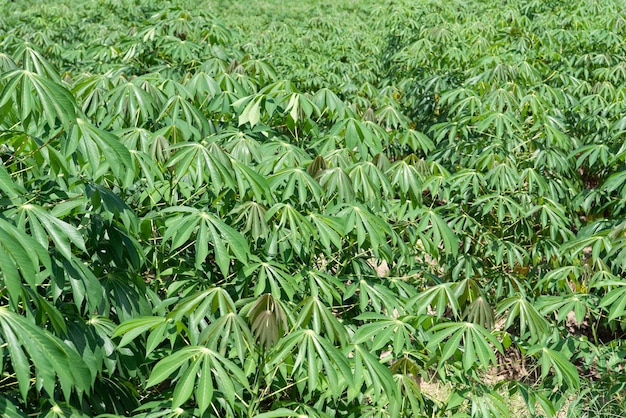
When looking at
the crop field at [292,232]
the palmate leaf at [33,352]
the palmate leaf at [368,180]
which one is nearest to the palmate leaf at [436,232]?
the crop field at [292,232]

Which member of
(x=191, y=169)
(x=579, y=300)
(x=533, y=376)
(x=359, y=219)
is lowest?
(x=533, y=376)

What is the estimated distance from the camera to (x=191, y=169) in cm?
247

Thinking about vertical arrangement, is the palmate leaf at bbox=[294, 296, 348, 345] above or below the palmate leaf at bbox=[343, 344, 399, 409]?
above

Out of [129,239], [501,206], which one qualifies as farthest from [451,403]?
[501,206]

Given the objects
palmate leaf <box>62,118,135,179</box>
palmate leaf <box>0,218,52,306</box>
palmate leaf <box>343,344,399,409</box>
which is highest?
palmate leaf <box>62,118,135,179</box>

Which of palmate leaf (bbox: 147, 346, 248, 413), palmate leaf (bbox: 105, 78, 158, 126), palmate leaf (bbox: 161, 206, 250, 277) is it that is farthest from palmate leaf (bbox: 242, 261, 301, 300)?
palmate leaf (bbox: 105, 78, 158, 126)

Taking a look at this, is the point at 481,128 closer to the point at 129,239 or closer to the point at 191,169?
the point at 191,169

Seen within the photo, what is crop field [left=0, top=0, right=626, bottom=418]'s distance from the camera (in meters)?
1.76

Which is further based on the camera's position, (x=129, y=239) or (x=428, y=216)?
(x=428, y=216)

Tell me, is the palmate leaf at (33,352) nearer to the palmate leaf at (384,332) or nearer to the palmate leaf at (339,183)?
the palmate leaf at (384,332)

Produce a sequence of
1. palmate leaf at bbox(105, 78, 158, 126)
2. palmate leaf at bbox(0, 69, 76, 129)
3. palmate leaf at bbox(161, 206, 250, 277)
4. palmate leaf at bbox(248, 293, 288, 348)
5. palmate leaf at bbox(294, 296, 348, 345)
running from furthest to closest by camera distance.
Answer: palmate leaf at bbox(105, 78, 158, 126) → palmate leaf at bbox(161, 206, 250, 277) → palmate leaf at bbox(294, 296, 348, 345) → palmate leaf at bbox(248, 293, 288, 348) → palmate leaf at bbox(0, 69, 76, 129)

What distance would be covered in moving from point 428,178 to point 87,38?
14.7 ft

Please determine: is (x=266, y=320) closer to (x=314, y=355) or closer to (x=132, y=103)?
(x=314, y=355)

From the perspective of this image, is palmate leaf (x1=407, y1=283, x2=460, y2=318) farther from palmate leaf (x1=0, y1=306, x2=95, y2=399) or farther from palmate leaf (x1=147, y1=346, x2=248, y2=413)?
palmate leaf (x1=0, y1=306, x2=95, y2=399)
